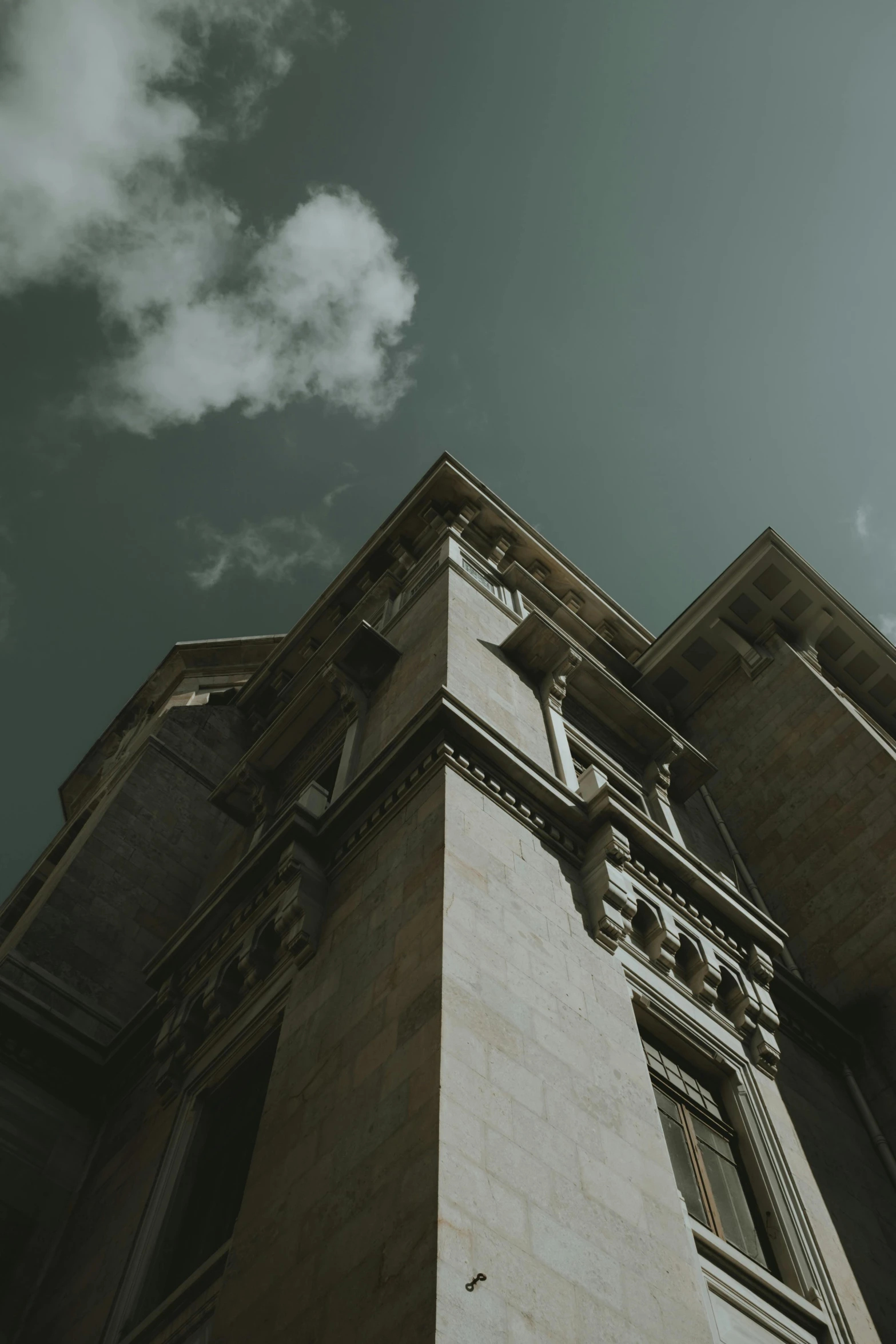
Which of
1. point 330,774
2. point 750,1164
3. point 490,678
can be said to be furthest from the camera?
point 330,774

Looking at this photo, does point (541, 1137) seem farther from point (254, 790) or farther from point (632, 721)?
point (254, 790)

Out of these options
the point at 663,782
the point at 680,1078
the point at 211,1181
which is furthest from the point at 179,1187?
the point at 663,782

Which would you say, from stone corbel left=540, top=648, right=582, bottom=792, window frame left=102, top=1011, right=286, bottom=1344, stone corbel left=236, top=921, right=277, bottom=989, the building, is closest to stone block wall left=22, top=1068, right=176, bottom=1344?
the building

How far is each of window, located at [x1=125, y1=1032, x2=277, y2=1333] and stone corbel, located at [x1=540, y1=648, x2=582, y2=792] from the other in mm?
5431

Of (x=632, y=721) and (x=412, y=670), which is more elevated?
(x=632, y=721)

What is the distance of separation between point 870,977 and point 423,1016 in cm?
975

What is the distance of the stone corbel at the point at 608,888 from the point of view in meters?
12.1

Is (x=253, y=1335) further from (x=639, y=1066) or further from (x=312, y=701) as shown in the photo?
(x=312, y=701)

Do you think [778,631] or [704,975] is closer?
[704,975]

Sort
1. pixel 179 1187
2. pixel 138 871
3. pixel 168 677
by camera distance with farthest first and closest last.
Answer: pixel 168 677
pixel 138 871
pixel 179 1187

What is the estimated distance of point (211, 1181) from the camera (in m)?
12.4

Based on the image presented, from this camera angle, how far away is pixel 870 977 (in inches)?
645

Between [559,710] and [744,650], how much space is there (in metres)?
8.22

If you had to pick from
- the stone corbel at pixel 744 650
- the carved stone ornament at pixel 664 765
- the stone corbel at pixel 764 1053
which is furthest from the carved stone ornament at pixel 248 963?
the stone corbel at pixel 744 650
